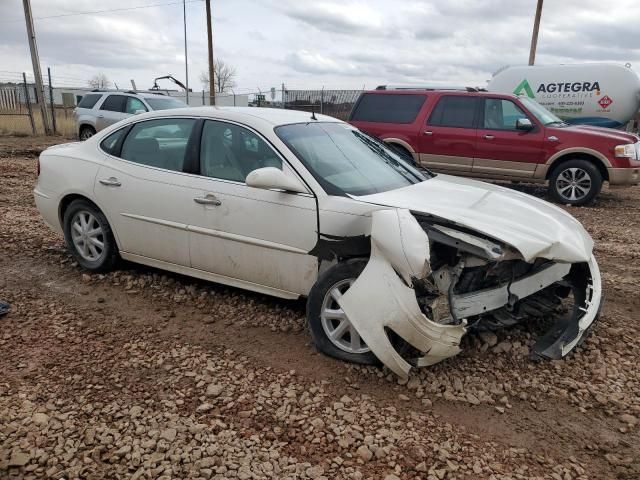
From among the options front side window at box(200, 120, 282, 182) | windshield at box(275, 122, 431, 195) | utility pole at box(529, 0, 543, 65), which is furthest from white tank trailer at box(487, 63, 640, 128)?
front side window at box(200, 120, 282, 182)

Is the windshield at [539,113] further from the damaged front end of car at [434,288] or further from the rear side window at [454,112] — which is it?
the damaged front end of car at [434,288]

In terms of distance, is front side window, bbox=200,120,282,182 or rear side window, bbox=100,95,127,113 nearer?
front side window, bbox=200,120,282,182

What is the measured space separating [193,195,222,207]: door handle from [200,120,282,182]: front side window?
17 cm

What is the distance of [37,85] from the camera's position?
19875 millimetres

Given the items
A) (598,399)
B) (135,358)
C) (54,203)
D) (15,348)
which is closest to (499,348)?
(598,399)

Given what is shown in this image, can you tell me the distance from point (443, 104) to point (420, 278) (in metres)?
7.13

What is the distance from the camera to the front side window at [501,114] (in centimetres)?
892

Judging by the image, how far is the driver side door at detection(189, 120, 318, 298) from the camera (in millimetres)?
3570

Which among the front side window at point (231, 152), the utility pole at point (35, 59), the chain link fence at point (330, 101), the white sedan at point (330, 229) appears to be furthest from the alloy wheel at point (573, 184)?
the utility pole at point (35, 59)

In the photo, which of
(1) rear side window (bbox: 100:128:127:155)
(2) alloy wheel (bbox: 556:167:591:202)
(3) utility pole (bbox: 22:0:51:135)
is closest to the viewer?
(1) rear side window (bbox: 100:128:127:155)

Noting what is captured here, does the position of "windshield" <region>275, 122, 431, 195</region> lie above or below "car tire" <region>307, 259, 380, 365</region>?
above

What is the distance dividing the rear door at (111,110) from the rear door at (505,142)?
9.35 m

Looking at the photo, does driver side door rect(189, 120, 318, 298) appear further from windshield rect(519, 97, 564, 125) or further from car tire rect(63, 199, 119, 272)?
windshield rect(519, 97, 564, 125)

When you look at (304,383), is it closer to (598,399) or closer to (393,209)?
(393,209)
